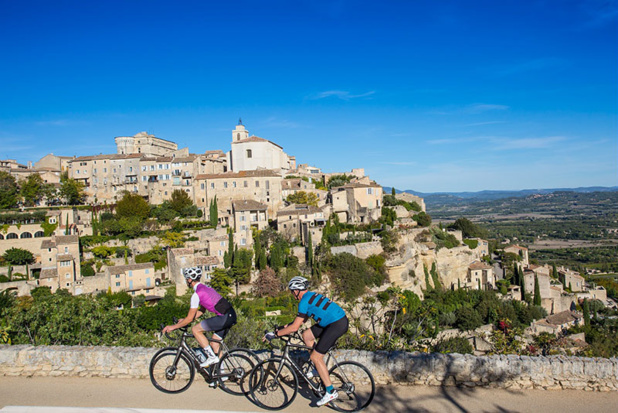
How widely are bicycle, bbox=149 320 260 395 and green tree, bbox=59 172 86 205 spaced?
4992 centimetres

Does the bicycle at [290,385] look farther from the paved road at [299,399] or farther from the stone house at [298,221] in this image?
the stone house at [298,221]

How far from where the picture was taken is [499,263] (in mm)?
48406

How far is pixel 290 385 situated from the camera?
5875 mm

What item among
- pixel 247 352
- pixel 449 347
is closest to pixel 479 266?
pixel 449 347

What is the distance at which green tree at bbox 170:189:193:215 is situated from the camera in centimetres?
4609

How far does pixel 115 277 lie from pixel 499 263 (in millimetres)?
41005

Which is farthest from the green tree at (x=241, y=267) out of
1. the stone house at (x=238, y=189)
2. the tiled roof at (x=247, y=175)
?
the tiled roof at (x=247, y=175)

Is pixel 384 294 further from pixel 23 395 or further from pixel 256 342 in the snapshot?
pixel 23 395

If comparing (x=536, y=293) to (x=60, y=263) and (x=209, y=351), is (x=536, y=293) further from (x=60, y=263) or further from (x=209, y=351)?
(x=60, y=263)

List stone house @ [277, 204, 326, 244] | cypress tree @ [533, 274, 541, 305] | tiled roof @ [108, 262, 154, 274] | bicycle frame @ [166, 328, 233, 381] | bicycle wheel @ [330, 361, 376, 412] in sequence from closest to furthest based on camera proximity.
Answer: bicycle wheel @ [330, 361, 376, 412] < bicycle frame @ [166, 328, 233, 381] < tiled roof @ [108, 262, 154, 274] < stone house @ [277, 204, 326, 244] < cypress tree @ [533, 274, 541, 305]

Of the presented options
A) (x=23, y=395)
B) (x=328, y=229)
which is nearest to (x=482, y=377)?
(x=23, y=395)

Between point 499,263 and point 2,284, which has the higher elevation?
point 2,284

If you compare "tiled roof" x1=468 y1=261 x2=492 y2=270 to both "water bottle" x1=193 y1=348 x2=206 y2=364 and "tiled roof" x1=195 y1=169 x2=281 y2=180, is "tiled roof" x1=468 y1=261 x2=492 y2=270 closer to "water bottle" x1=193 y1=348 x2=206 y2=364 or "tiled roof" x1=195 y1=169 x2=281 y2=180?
"tiled roof" x1=195 y1=169 x2=281 y2=180

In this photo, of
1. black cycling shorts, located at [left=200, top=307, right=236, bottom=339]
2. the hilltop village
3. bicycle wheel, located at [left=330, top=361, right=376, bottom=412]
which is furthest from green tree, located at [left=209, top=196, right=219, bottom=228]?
bicycle wheel, located at [left=330, top=361, right=376, bottom=412]
